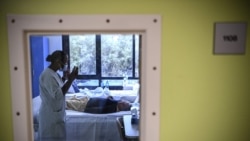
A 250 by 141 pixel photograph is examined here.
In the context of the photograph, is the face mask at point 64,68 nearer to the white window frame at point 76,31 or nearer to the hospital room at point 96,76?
the hospital room at point 96,76

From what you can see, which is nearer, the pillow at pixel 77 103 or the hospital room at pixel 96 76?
the hospital room at pixel 96 76

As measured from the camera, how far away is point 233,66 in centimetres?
80

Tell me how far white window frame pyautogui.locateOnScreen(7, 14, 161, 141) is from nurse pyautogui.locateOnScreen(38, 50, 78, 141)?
0.98ft

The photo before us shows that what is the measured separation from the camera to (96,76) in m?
1.64

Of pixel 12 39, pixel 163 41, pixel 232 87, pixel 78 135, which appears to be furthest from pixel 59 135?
pixel 232 87

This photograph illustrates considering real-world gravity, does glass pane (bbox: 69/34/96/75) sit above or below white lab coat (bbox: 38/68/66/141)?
above

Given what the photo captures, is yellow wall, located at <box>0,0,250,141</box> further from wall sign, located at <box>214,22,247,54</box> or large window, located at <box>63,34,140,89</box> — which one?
large window, located at <box>63,34,140,89</box>

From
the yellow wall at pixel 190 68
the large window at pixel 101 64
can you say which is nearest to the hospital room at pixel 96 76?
the large window at pixel 101 64

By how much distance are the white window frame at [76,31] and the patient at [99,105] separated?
1156mm

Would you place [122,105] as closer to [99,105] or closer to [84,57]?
[99,105]

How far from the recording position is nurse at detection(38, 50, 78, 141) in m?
1.16

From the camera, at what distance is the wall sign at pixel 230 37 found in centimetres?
78

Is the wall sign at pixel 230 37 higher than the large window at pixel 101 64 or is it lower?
higher

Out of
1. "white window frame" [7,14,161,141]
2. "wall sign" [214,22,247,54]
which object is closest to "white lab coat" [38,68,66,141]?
"white window frame" [7,14,161,141]
